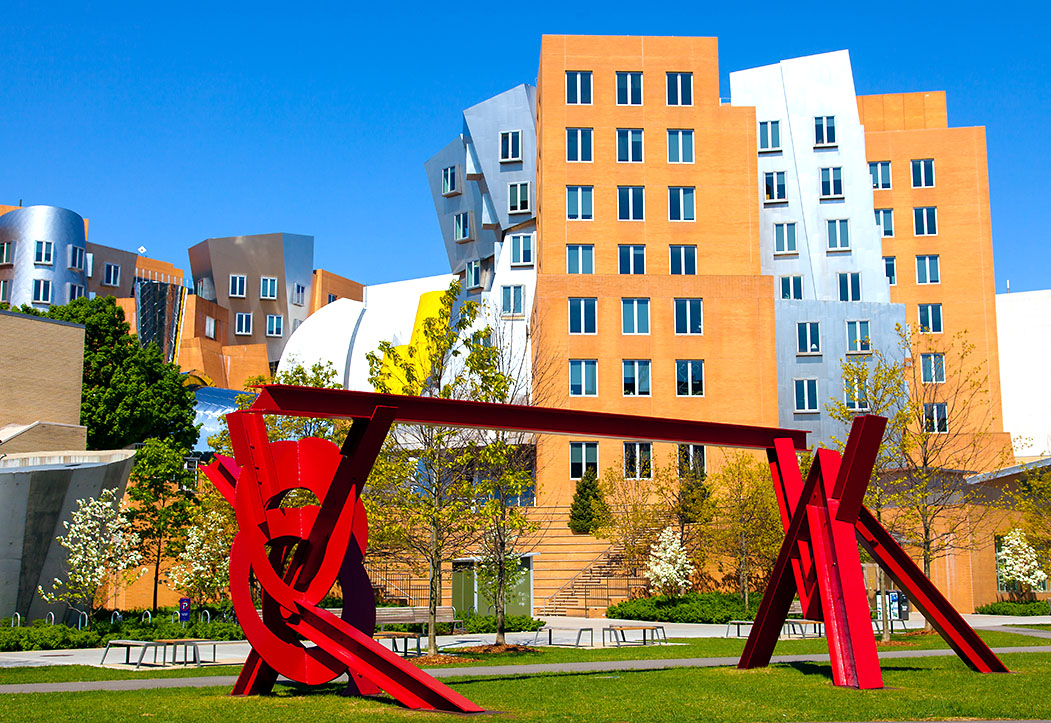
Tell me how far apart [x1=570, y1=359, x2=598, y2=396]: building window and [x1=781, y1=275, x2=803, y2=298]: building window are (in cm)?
1549

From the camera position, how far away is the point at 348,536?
13.7 m

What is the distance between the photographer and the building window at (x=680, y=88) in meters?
55.0

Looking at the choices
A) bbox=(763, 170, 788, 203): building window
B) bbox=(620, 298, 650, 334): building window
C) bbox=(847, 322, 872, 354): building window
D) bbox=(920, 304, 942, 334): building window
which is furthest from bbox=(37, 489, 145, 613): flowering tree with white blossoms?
bbox=(920, 304, 942, 334): building window

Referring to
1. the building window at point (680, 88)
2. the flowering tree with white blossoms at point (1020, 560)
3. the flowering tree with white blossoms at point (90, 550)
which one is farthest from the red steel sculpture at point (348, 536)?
the building window at point (680, 88)

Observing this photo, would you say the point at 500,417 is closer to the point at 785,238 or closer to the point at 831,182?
the point at 785,238

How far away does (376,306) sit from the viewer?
78438mm

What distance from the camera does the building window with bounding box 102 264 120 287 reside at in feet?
293

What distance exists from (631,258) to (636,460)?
11925 millimetres

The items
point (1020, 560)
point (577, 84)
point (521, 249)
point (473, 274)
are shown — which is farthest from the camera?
point (473, 274)

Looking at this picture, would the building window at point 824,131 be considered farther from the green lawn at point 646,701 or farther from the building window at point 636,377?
the green lawn at point 646,701

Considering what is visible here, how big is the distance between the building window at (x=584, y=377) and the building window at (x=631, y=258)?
596cm

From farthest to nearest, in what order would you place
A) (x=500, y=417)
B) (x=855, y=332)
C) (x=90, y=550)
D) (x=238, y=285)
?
(x=238, y=285) < (x=855, y=332) < (x=90, y=550) < (x=500, y=417)

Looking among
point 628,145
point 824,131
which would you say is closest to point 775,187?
point 824,131

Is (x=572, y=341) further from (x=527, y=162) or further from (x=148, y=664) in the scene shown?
(x=148, y=664)
